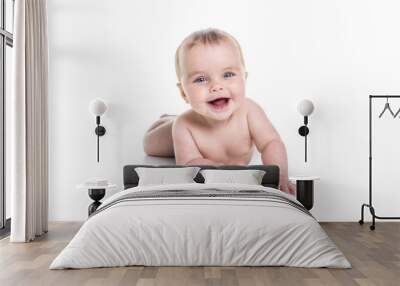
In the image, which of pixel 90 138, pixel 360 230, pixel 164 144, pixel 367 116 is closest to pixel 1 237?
pixel 90 138

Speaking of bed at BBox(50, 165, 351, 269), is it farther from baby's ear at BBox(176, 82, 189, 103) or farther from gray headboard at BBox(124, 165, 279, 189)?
baby's ear at BBox(176, 82, 189, 103)

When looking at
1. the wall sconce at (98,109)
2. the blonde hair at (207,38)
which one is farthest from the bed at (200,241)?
the blonde hair at (207,38)

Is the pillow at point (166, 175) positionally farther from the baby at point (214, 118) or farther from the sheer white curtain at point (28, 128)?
the sheer white curtain at point (28, 128)

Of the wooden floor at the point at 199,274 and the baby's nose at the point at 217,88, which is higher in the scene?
the baby's nose at the point at 217,88

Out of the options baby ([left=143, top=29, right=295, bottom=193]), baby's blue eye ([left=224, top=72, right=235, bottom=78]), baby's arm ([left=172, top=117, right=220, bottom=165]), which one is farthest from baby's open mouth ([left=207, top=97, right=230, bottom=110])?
baby's arm ([left=172, top=117, right=220, bottom=165])

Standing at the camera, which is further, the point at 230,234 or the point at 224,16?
the point at 224,16

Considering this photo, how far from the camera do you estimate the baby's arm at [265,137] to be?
23.8 ft

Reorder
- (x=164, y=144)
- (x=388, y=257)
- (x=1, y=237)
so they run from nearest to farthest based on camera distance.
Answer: (x=388, y=257) → (x=1, y=237) → (x=164, y=144)

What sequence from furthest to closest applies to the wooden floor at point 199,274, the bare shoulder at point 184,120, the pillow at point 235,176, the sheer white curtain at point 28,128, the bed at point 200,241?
1. the bare shoulder at point 184,120
2. the pillow at point 235,176
3. the sheer white curtain at point 28,128
4. the bed at point 200,241
5. the wooden floor at point 199,274

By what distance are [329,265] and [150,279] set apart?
1352mm

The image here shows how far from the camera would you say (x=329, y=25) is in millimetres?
7324

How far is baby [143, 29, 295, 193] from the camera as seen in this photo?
23.5 ft

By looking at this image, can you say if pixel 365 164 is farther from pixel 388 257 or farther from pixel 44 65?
pixel 44 65

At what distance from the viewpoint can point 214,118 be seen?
7199 millimetres
